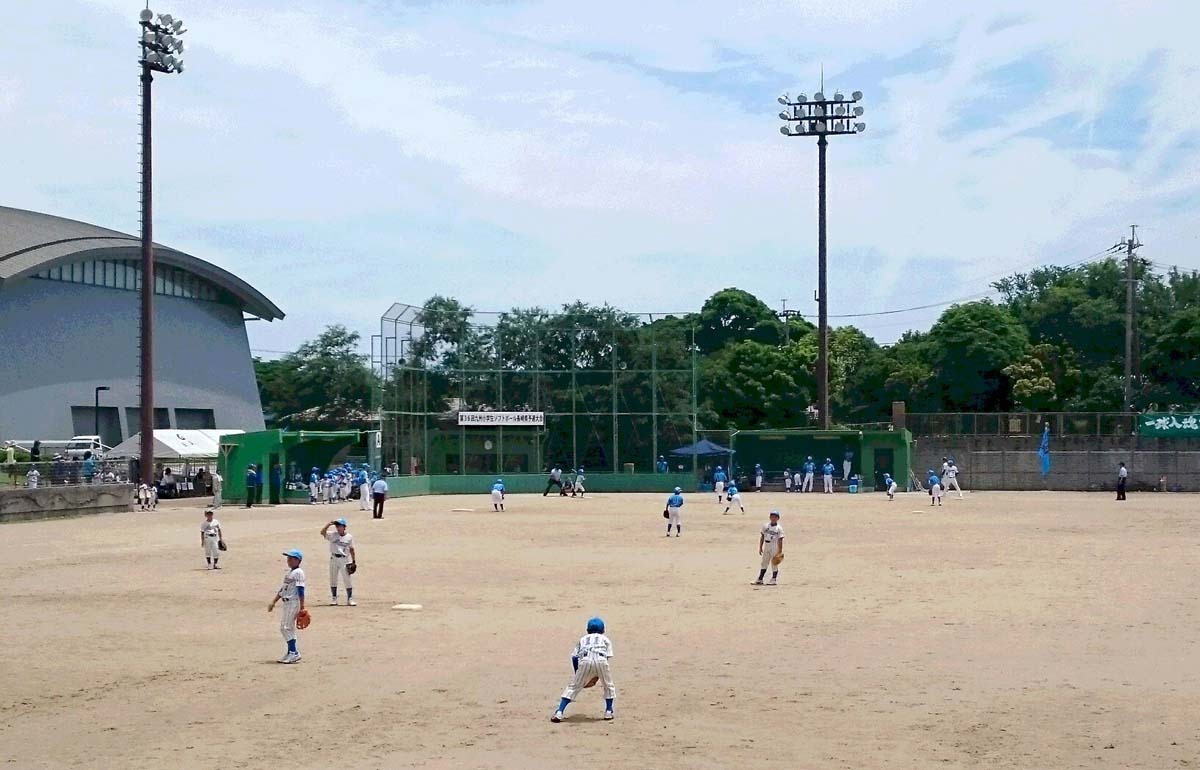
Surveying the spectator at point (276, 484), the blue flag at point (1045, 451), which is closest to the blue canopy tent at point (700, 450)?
the blue flag at point (1045, 451)

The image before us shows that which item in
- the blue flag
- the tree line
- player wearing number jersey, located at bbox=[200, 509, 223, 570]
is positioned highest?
the tree line

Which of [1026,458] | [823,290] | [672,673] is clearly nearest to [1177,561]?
[672,673]

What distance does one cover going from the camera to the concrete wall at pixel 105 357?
78.9 meters

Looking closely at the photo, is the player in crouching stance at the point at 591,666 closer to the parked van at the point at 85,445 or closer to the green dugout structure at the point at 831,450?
the green dugout structure at the point at 831,450

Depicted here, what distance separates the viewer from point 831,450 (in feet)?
236

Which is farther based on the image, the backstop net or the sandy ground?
the backstop net

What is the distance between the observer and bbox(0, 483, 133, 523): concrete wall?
44.8 m

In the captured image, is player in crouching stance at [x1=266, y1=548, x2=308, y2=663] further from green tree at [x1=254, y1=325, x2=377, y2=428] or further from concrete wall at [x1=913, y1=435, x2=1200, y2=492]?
green tree at [x1=254, y1=325, x2=377, y2=428]

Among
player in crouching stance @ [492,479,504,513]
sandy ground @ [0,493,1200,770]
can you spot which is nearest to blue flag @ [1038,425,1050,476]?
player in crouching stance @ [492,479,504,513]

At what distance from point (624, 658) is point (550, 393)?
53.7 metres

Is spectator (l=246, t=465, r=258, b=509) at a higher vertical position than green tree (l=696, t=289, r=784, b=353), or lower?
lower

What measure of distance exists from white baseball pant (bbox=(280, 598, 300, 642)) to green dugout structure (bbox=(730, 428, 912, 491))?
54481 mm

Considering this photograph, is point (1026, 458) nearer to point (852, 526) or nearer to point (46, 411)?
point (852, 526)

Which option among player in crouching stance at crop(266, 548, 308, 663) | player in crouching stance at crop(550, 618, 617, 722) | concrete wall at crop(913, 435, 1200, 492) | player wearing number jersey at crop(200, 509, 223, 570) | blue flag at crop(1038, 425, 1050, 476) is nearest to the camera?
player in crouching stance at crop(550, 618, 617, 722)
